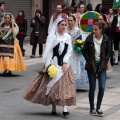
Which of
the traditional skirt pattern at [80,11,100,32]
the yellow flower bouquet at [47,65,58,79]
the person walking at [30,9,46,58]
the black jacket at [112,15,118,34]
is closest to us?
the yellow flower bouquet at [47,65,58,79]

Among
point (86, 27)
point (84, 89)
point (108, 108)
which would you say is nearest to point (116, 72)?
point (86, 27)

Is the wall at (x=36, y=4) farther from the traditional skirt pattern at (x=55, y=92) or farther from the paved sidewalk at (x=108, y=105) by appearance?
the traditional skirt pattern at (x=55, y=92)

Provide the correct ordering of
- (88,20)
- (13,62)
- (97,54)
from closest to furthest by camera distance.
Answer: (97,54) < (88,20) < (13,62)

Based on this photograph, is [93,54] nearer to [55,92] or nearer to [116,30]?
[55,92]

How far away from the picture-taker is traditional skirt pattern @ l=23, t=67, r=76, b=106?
9.88m

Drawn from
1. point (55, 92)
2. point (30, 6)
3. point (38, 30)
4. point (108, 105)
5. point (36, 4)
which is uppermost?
point (36, 4)

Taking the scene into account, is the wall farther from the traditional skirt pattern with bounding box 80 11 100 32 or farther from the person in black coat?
the traditional skirt pattern with bounding box 80 11 100 32

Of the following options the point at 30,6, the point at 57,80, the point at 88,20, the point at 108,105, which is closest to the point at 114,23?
the point at 88,20

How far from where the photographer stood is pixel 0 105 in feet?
35.9

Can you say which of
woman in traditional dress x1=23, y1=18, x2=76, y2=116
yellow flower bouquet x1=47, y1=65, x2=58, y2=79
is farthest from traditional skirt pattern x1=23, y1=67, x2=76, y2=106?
yellow flower bouquet x1=47, y1=65, x2=58, y2=79

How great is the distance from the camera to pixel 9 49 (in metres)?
15.4

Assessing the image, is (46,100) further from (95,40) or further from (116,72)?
(116,72)

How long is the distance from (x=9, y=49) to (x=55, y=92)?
18.8 ft

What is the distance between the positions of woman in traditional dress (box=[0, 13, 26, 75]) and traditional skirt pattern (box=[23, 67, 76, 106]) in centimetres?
521
